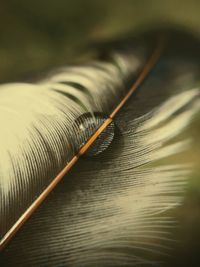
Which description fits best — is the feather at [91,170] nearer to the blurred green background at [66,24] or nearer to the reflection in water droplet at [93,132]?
the reflection in water droplet at [93,132]

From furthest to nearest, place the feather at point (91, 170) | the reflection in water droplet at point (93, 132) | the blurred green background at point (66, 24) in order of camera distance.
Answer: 1. the blurred green background at point (66, 24)
2. the reflection in water droplet at point (93, 132)
3. the feather at point (91, 170)

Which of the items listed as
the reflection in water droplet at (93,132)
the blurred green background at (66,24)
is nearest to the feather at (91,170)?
the reflection in water droplet at (93,132)

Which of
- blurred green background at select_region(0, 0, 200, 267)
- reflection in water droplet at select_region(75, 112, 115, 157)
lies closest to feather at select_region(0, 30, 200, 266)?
reflection in water droplet at select_region(75, 112, 115, 157)

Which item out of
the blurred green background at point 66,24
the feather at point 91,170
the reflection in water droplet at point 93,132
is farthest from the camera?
the blurred green background at point 66,24

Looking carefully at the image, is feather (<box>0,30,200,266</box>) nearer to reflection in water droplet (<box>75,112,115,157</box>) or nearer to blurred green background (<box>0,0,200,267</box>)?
reflection in water droplet (<box>75,112,115,157</box>)

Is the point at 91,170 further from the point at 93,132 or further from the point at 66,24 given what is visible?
the point at 66,24

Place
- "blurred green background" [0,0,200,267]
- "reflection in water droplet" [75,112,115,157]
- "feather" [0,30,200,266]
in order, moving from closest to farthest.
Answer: "feather" [0,30,200,266]
"reflection in water droplet" [75,112,115,157]
"blurred green background" [0,0,200,267]

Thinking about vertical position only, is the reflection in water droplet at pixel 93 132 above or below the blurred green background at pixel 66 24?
below
